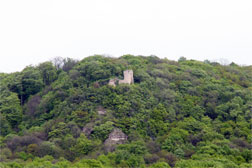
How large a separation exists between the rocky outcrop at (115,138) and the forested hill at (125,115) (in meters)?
0.11

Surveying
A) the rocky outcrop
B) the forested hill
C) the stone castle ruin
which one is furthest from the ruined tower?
the rocky outcrop

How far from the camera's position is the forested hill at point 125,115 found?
42184 millimetres

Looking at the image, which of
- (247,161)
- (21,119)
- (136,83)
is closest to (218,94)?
(136,83)

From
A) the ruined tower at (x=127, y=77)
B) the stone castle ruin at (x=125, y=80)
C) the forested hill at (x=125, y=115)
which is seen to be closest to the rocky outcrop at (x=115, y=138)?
the forested hill at (x=125, y=115)

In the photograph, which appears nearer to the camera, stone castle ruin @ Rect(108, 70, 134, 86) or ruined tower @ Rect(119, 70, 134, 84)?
stone castle ruin @ Rect(108, 70, 134, 86)

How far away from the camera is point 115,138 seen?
4578cm

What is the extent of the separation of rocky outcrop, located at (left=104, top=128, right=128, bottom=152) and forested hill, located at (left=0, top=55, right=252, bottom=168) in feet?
0.37

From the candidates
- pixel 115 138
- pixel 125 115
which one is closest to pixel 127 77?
pixel 125 115

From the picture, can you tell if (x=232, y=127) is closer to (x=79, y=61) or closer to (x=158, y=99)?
(x=158, y=99)

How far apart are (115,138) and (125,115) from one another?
4195 mm

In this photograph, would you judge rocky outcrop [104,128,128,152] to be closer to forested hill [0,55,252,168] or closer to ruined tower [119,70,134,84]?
forested hill [0,55,252,168]

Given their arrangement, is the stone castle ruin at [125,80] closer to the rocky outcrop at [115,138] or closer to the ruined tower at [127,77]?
the ruined tower at [127,77]

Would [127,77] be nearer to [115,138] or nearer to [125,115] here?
[125,115]

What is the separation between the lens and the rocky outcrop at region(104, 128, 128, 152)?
44438 millimetres
